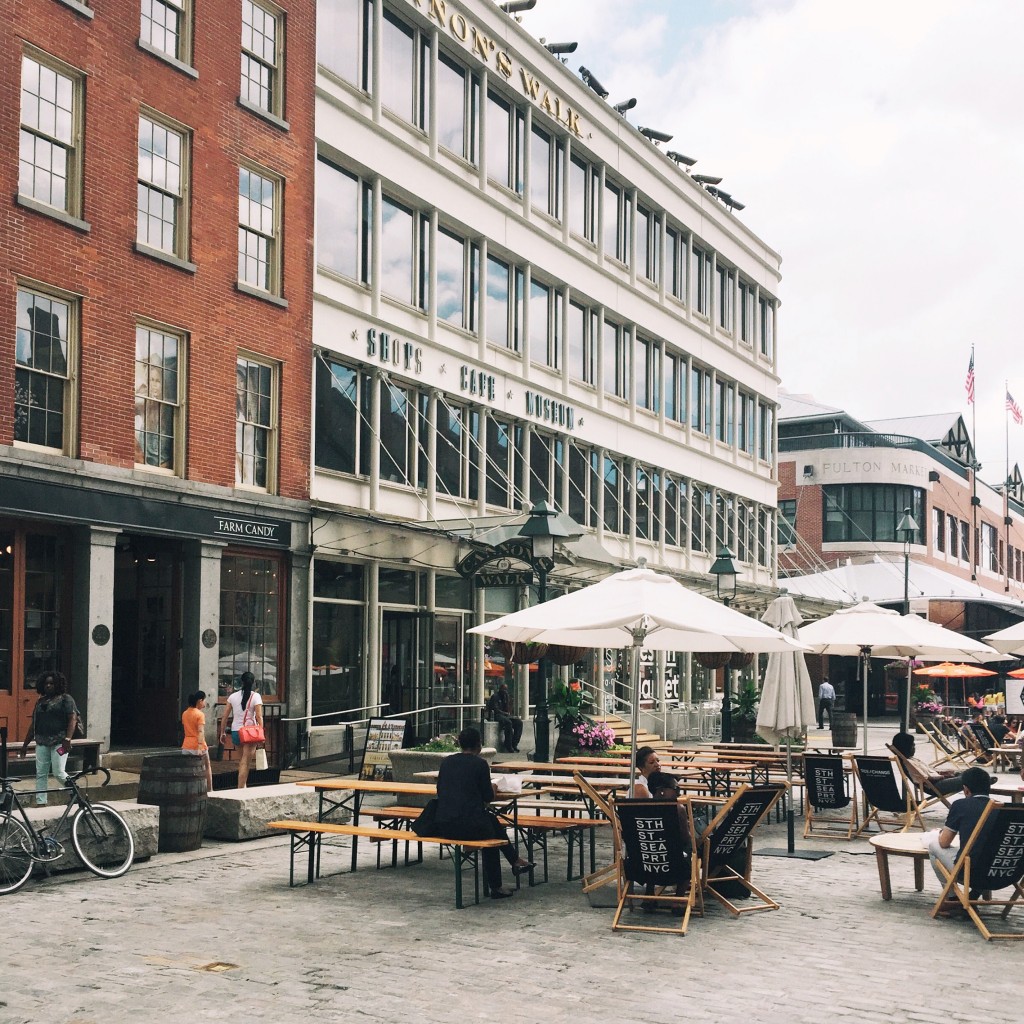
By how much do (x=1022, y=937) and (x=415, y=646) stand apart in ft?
56.8

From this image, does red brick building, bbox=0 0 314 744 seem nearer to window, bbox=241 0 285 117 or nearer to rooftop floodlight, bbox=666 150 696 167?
window, bbox=241 0 285 117

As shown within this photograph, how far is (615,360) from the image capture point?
35.7 meters

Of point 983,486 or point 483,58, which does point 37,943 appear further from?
point 983,486

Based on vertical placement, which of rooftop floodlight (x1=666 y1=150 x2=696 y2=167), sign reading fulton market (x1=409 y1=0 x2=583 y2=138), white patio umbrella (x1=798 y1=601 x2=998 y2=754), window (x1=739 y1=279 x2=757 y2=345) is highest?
rooftop floodlight (x1=666 y1=150 x2=696 y2=167)

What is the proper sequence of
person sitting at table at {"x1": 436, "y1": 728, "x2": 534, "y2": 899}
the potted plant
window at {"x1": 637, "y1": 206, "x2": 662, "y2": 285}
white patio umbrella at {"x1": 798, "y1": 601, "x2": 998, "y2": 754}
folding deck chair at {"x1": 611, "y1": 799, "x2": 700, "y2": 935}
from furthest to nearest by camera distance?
window at {"x1": 637, "y1": 206, "x2": 662, "y2": 285} → the potted plant → white patio umbrella at {"x1": 798, "y1": 601, "x2": 998, "y2": 754} → person sitting at table at {"x1": 436, "y1": 728, "x2": 534, "y2": 899} → folding deck chair at {"x1": 611, "y1": 799, "x2": 700, "y2": 935}

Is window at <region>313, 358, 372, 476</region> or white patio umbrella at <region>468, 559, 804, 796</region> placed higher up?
window at <region>313, 358, 372, 476</region>

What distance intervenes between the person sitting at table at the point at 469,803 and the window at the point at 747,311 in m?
35.4

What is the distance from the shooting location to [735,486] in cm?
4394

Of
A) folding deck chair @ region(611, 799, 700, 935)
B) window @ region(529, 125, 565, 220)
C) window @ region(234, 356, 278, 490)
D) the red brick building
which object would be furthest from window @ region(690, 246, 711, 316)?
folding deck chair @ region(611, 799, 700, 935)

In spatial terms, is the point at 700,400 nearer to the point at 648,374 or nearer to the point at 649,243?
the point at 648,374

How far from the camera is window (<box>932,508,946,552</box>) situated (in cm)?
7044

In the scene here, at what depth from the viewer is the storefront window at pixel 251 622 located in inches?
840

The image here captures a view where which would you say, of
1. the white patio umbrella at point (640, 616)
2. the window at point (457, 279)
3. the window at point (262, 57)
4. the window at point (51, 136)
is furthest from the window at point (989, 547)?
the white patio umbrella at point (640, 616)

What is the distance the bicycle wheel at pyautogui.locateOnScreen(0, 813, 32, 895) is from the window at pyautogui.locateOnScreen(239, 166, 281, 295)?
12.2m
